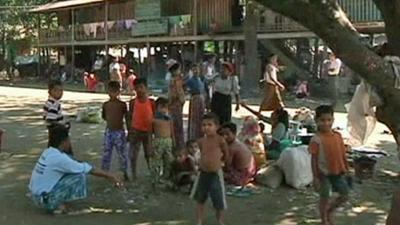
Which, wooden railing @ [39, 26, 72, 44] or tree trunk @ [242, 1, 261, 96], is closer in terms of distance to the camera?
tree trunk @ [242, 1, 261, 96]

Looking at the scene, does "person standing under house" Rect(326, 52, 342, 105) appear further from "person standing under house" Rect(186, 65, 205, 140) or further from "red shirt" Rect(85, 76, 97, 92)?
"red shirt" Rect(85, 76, 97, 92)

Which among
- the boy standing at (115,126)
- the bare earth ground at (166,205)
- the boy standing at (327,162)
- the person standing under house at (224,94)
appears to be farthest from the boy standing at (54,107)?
the boy standing at (327,162)

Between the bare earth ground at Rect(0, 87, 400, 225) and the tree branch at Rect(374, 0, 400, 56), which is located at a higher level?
the tree branch at Rect(374, 0, 400, 56)

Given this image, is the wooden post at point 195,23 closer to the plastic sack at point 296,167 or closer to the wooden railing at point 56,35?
the wooden railing at point 56,35

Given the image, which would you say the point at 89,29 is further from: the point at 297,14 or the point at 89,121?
the point at 297,14

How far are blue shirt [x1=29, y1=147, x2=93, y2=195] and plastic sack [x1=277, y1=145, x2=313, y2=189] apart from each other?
282 centimetres

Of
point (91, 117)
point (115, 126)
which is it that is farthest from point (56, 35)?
point (115, 126)

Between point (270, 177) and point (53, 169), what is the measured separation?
3005 mm

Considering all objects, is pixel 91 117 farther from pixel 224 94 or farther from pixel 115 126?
pixel 115 126

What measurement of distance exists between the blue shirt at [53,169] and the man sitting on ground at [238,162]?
6.59 feet

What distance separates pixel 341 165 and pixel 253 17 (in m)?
19.2

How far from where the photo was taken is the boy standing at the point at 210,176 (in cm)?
680

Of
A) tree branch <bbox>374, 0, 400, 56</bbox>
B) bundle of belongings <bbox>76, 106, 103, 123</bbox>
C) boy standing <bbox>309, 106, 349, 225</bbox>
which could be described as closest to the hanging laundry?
bundle of belongings <bbox>76, 106, 103, 123</bbox>

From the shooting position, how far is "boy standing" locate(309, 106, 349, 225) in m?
6.80
